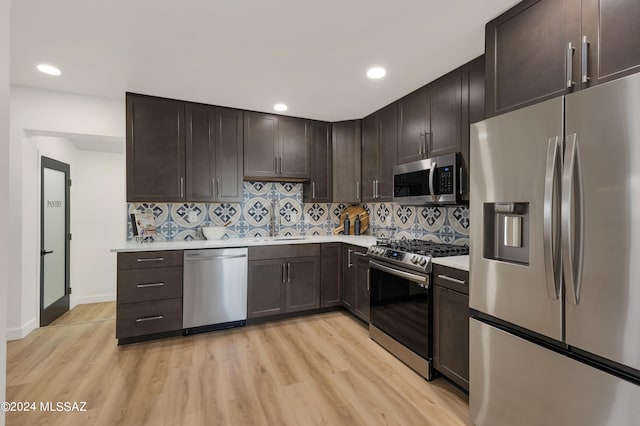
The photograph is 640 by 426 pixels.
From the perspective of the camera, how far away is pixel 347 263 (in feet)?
11.5

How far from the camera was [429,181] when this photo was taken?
8.34 feet

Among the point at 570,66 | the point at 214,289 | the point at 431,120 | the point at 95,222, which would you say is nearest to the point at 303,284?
the point at 214,289

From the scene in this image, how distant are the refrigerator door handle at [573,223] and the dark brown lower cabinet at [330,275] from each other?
2523 millimetres

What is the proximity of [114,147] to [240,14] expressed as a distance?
9.73 feet

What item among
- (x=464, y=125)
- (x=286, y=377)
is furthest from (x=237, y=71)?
(x=286, y=377)

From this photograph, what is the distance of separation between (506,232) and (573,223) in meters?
0.36

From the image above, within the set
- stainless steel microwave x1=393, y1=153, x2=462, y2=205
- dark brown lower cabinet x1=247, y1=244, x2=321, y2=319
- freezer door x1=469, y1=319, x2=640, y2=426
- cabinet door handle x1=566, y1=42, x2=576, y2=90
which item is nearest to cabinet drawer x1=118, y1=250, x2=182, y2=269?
dark brown lower cabinet x1=247, y1=244, x2=321, y2=319

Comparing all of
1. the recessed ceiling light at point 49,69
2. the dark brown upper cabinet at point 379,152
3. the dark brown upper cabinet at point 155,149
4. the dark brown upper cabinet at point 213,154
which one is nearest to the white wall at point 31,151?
the dark brown upper cabinet at point 155,149

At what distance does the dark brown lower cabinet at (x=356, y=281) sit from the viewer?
3.16m

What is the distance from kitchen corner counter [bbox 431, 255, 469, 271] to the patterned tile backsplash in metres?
0.66

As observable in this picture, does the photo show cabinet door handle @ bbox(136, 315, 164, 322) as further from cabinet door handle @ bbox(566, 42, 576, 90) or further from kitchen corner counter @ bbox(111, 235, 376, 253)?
cabinet door handle @ bbox(566, 42, 576, 90)

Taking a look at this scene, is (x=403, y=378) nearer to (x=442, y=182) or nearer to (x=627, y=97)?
(x=442, y=182)

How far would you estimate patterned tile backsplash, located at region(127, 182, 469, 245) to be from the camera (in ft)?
9.98

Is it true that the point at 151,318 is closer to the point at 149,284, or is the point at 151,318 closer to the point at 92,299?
the point at 149,284
